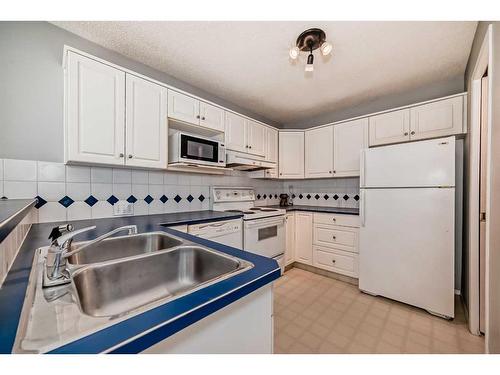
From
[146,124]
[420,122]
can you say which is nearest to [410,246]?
[420,122]

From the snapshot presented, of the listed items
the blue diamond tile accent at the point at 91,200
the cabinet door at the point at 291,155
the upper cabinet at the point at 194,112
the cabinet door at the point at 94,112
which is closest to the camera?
the cabinet door at the point at 94,112

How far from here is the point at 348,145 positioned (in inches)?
107

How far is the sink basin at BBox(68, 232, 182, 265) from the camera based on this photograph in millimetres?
1128

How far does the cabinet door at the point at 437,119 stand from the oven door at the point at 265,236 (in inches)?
71.9

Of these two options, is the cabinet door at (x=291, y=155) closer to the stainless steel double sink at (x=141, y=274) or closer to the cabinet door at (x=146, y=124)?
the cabinet door at (x=146, y=124)

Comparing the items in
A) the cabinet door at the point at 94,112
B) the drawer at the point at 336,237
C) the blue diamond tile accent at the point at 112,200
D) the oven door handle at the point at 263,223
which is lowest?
the drawer at the point at 336,237

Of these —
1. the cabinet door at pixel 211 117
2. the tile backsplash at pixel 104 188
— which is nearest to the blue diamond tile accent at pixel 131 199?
the tile backsplash at pixel 104 188

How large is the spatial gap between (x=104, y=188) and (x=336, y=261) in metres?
2.65

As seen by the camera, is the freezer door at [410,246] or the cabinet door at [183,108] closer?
the freezer door at [410,246]

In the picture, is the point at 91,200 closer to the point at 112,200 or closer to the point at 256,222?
the point at 112,200

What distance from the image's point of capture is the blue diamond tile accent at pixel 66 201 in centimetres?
166

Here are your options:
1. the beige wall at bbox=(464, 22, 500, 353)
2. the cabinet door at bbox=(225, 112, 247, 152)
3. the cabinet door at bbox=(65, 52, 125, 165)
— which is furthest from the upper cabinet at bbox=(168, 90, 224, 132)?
the beige wall at bbox=(464, 22, 500, 353)

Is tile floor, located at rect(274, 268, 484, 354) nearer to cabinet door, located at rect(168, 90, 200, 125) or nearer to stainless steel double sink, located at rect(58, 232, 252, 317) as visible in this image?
stainless steel double sink, located at rect(58, 232, 252, 317)

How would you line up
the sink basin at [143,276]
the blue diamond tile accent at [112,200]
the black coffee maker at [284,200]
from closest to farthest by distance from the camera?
the sink basin at [143,276], the blue diamond tile accent at [112,200], the black coffee maker at [284,200]
